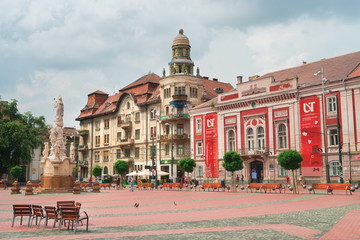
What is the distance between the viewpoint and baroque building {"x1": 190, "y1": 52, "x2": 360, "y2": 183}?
36.7 m

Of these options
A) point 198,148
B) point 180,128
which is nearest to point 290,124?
point 198,148

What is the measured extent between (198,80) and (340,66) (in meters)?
21.0

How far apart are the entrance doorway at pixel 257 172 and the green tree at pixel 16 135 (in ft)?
105

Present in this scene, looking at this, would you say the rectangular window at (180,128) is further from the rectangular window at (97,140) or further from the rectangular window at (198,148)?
the rectangular window at (97,140)

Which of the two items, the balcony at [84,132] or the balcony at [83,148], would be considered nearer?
the balcony at [83,148]

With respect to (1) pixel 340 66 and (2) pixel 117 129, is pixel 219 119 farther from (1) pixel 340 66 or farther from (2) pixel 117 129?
(2) pixel 117 129

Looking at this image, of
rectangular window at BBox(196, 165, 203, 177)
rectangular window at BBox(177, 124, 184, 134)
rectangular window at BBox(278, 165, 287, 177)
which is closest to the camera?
rectangular window at BBox(278, 165, 287, 177)

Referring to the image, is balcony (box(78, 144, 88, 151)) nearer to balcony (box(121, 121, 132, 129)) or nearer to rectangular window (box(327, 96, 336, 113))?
balcony (box(121, 121, 132, 129))

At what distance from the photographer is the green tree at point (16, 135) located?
54.7 m

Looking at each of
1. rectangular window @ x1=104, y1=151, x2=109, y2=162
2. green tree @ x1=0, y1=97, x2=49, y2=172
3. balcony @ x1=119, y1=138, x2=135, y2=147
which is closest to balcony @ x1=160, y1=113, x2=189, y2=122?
balcony @ x1=119, y1=138, x2=135, y2=147

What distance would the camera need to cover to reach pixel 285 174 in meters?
40.7

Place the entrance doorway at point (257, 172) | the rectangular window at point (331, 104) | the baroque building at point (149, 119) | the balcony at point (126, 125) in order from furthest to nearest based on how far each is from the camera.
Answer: the balcony at point (126, 125) < the baroque building at point (149, 119) < the entrance doorway at point (257, 172) < the rectangular window at point (331, 104)

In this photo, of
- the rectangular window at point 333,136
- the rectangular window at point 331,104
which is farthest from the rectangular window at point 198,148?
the rectangular window at point 331,104

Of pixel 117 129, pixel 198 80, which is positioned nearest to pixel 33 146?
pixel 117 129
